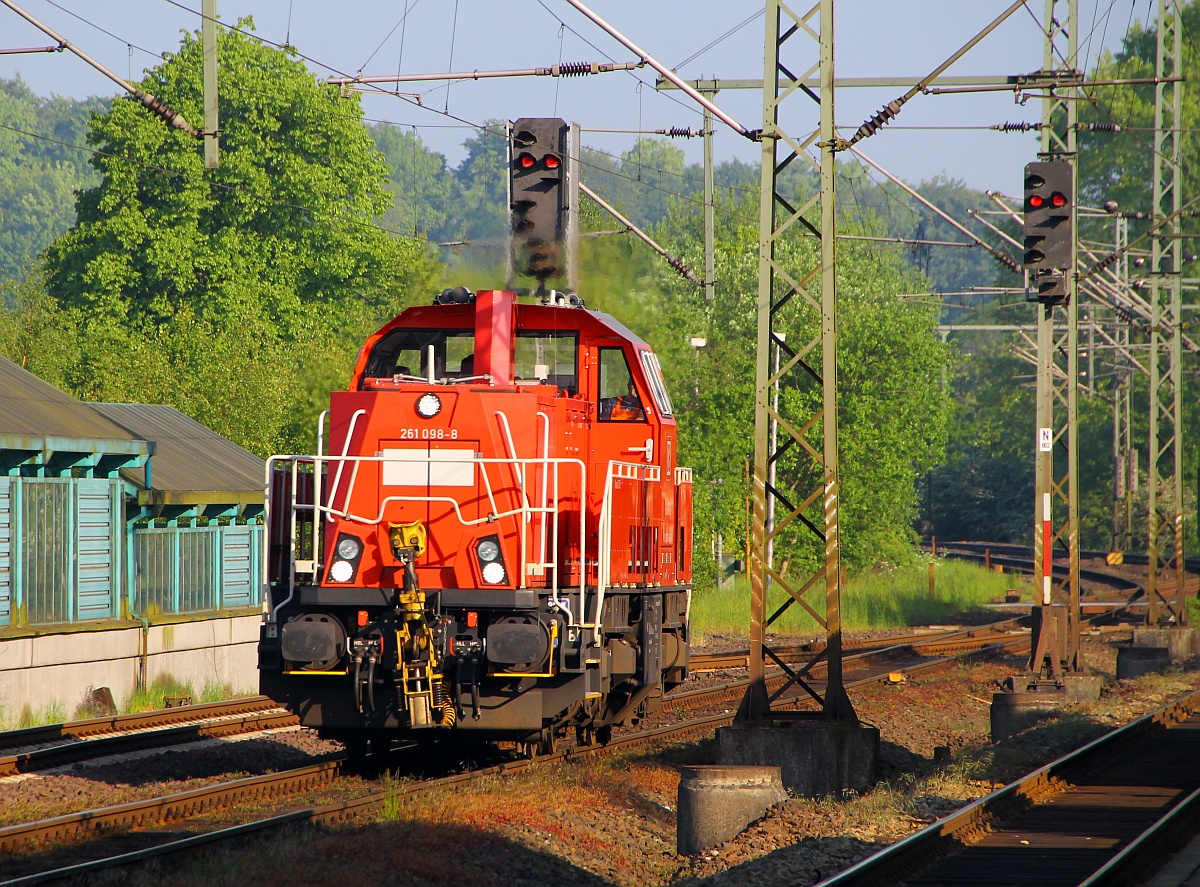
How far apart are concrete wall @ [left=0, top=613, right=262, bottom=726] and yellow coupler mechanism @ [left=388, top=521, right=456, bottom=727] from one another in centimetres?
794

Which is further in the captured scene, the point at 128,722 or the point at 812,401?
the point at 812,401

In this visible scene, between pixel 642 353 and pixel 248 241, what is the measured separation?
37.2 m

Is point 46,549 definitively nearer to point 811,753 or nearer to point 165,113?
point 165,113

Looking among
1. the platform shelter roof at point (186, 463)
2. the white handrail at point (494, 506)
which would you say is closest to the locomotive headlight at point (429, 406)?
the white handrail at point (494, 506)

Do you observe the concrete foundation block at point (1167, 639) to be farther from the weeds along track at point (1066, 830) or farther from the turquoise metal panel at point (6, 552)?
the turquoise metal panel at point (6, 552)

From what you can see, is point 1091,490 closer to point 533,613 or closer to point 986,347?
point 986,347

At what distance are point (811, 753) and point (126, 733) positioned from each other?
294 inches

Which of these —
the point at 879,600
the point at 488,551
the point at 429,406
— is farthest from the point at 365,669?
the point at 879,600

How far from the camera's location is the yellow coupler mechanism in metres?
10.4

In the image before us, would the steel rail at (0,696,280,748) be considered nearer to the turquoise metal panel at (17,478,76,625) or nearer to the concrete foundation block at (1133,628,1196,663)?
the turquoise metal panel at (17,478,76,625)

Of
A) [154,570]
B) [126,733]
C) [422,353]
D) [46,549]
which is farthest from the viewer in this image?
[154,570]

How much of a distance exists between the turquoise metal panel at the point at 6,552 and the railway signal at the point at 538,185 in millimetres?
6867

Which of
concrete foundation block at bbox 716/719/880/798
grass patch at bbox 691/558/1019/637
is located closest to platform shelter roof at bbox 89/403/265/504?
concrete foundation block at bbox 716/719/880/798

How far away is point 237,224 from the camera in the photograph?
4797cm
